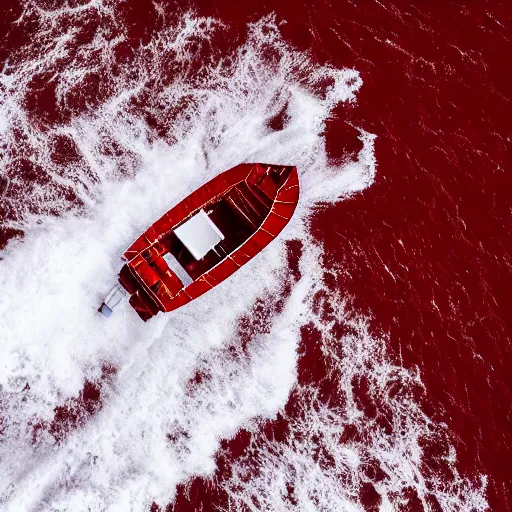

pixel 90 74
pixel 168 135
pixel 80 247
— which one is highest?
pixel 90 74

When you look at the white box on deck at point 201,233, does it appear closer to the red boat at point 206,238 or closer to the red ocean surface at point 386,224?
the red boat at point 206,238

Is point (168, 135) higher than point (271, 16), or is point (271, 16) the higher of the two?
point (271, 16)

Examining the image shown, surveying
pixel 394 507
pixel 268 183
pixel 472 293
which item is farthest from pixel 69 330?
pixel 472 293

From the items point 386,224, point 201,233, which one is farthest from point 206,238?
point 386,224

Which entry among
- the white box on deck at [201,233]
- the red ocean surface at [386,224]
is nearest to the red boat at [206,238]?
the white box on deck at [201,233]

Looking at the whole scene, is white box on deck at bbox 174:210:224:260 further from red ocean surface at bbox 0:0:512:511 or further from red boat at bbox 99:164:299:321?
red ocean surface at bbox 0:0:512:511

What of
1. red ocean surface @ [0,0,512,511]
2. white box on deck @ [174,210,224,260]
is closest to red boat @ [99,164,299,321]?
white box on deck @ [174,210,224,260]

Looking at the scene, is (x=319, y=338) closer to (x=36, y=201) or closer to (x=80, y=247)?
(x=80, y=247)

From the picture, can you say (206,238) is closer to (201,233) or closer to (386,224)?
(201,233)
